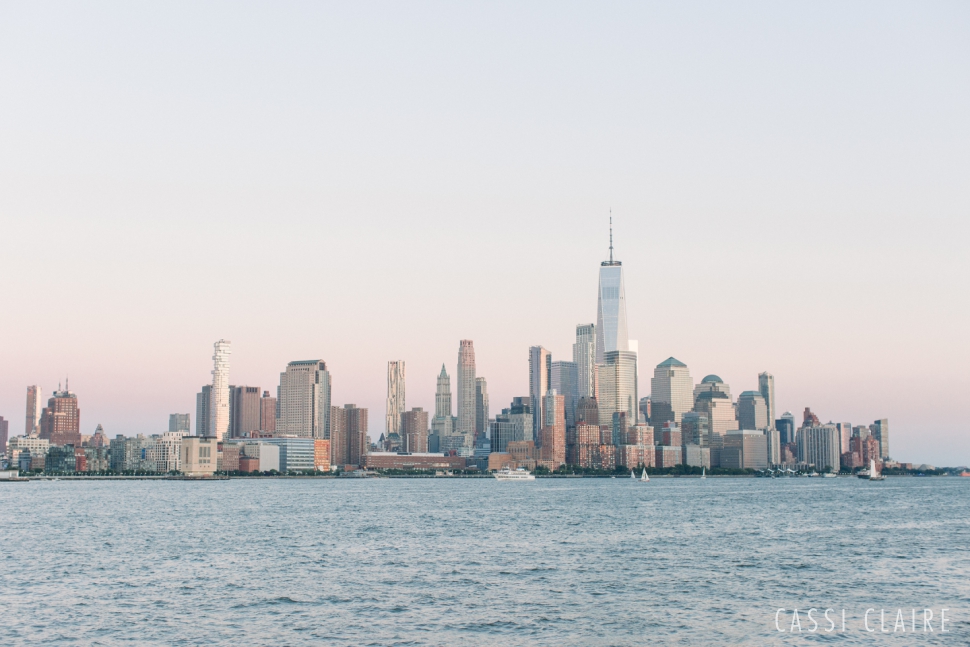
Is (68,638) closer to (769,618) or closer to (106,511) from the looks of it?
(769,618)

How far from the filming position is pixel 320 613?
5447 cm

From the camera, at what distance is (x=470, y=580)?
65938 millimetres

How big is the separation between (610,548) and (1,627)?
50.6 meters

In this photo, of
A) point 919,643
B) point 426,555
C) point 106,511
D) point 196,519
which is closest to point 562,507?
point 196,519

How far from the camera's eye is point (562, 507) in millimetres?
158125

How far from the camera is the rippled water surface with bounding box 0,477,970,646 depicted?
4978 centimetres

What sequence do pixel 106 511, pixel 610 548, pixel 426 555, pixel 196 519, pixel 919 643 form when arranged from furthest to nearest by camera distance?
pixel 106 511, pixel 196 519, pixel 610 548, pixel 426 555, pixel 919 643

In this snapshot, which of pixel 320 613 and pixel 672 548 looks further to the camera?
pixel 672 548

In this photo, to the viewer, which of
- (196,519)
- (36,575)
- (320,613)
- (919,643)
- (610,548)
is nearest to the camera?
(919,643)

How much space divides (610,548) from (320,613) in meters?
37.8

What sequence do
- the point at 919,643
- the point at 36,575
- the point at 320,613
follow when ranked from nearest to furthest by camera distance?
the point at 919,643
the point at 320,613
the point at 36,575

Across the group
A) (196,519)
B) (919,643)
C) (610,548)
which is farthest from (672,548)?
(196,519)

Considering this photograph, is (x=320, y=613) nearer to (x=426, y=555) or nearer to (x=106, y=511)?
(x=426, y=555)

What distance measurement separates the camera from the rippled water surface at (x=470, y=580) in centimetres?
4978
